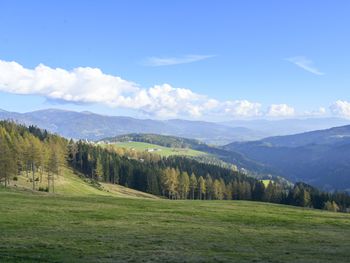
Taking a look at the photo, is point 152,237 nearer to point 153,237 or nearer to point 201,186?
point 153,237

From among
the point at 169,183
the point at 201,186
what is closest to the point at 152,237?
the point at 169,183

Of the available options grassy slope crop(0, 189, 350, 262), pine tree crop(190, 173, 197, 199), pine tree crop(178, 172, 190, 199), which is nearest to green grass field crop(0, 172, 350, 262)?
grassy slope crop(0, 189, 350, 262)

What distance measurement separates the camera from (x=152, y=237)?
3959 cm

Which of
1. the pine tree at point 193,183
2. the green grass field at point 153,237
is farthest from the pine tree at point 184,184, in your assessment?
the green grass field at point 153,237

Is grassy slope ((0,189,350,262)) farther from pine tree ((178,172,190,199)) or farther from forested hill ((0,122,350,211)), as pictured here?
pine tree ((178,172,190,199))

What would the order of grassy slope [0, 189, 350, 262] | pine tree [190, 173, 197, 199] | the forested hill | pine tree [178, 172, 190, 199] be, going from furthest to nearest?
1. pine tree [190, 173, 197, 199]
2. pine tree [178, 172, 190, 199]
3. the forested hill
4. grassy slope [0, 189, 350, 262]

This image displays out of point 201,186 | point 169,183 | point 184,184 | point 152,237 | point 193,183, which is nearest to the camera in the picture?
point 152,237

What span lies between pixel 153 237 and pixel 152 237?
113mm

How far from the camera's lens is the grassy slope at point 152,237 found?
31.0 m

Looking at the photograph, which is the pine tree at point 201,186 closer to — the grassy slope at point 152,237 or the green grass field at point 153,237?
the green grass field at point 153,237

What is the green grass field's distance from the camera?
102ft

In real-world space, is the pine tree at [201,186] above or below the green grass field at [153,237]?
below

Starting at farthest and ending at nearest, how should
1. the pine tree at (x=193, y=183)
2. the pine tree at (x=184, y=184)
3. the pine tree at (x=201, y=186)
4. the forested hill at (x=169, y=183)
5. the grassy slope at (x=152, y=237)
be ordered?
the pine tree at (x=193, y=183) < the pine tree at (x=201, y=186) < the pine tree at (x=184, y=184) < the forested hill at (x=169, y=183) < the grassy slope at (x=152, y=237)

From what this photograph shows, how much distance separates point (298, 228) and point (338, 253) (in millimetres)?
19454
